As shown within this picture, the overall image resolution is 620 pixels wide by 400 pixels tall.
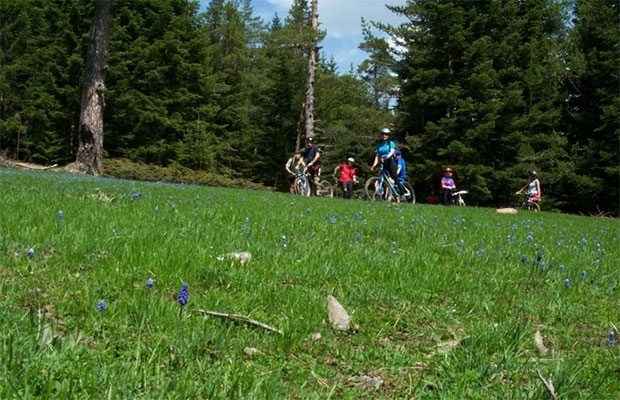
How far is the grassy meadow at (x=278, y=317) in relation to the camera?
234 centimetres

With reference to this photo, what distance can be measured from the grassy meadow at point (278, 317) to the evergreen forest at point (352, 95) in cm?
3114

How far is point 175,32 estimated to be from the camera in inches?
1987

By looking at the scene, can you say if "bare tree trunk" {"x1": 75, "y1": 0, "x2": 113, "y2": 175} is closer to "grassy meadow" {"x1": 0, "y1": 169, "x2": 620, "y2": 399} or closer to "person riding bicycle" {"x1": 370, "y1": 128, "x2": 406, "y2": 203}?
"person riding bicycle" {"x1": 370, "y1": 128, "x2": 406, "y2": 203}

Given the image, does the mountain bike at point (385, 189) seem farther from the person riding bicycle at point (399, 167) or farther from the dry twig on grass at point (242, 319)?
the dry twig on grass at point (242, 319)

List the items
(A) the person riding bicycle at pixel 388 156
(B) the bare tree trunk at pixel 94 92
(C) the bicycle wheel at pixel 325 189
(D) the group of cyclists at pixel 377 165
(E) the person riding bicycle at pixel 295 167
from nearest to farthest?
1. (A) the person riding bicycle at pixel 388 156
2. (D) the group of cyclists at pixel 377 165
3. (E) the person riding bicycle at pixel 295 167
4. (B) the bare tree trunk at pixel 94 92
5. (C) the bicycle wheel at pixel 325 189

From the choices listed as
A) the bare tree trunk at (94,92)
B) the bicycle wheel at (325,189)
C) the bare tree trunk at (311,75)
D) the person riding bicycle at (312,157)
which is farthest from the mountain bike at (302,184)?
the bare tree trunk at (311,75)

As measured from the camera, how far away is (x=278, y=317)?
11.0 ft

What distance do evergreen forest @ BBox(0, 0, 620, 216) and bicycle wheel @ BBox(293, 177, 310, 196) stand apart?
1496 cm

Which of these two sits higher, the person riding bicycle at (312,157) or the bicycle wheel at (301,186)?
the person riding bicycle at (312,157)

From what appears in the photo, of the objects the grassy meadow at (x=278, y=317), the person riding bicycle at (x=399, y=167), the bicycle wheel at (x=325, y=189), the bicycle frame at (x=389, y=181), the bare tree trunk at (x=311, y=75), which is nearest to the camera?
the grassy meadow at (x=278, y=317)

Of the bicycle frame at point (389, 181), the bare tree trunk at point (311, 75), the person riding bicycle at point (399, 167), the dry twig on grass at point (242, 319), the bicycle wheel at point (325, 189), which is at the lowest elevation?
the dry twig on grass at point (242, 319)

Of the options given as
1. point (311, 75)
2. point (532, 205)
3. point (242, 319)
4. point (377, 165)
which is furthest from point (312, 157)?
point (242, 319)

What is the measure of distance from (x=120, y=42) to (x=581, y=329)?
49.9 meters

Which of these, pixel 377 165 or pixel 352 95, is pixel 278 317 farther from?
pixel 352 95
